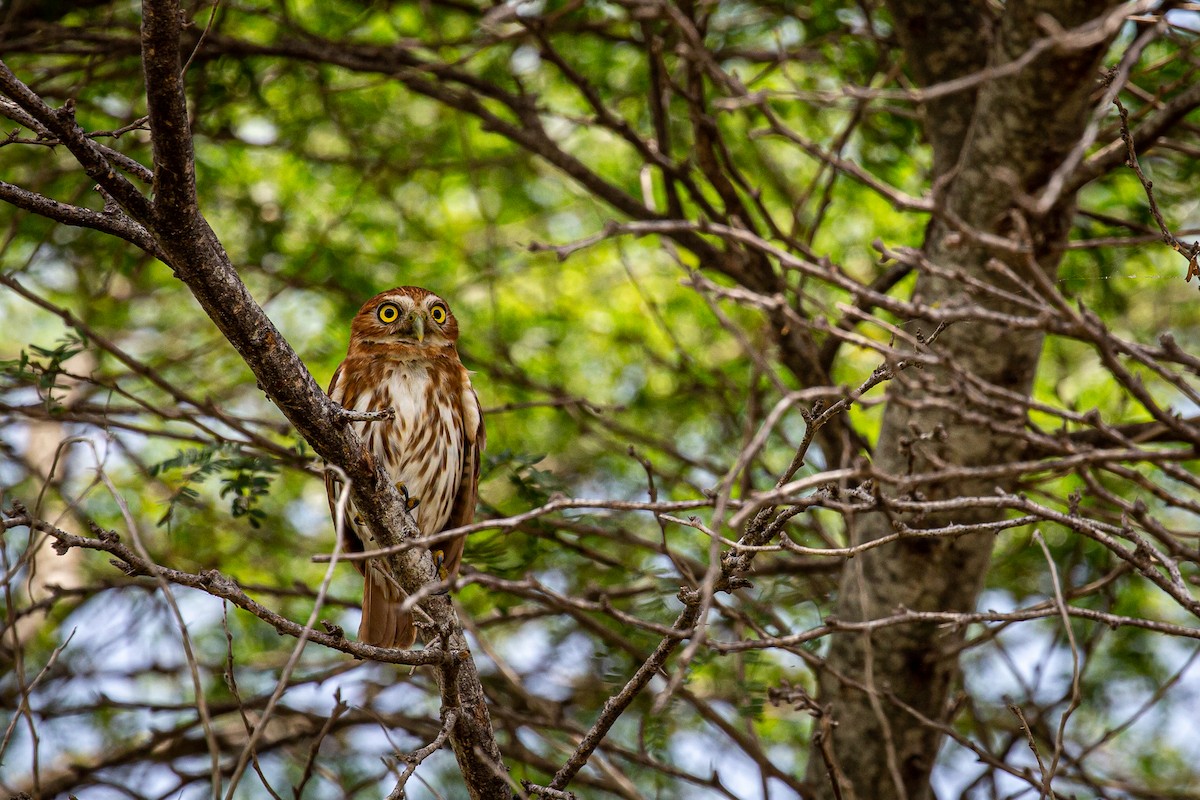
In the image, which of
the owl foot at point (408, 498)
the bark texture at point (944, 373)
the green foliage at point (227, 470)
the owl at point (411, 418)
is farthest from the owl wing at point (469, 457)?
the bark texture at point (944, 373)

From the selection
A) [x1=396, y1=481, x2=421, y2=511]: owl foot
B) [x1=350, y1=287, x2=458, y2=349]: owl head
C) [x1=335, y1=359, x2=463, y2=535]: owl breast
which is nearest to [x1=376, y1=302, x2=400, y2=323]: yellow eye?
[x1=350, y1=287, x2=458, y2=349]: owl head

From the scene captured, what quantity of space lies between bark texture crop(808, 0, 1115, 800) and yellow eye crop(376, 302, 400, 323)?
7.06 ft

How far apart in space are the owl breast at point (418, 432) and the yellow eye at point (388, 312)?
0.75 ft

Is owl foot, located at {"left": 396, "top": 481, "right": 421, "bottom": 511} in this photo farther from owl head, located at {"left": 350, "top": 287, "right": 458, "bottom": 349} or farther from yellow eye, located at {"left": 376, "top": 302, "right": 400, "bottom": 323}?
yellow eye, located at {"left": 376, "top": 302, "right": 400, "bottom": 323}

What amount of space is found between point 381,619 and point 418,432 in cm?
78

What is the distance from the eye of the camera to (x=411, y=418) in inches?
185

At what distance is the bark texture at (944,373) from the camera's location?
4.01 metres

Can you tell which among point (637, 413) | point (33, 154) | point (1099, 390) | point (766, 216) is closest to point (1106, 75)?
point (766, 216)

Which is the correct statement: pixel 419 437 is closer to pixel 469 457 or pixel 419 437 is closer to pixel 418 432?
pixel 418 432

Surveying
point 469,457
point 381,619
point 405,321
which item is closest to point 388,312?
point 405,321

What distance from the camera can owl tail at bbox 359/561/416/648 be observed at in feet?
14.8

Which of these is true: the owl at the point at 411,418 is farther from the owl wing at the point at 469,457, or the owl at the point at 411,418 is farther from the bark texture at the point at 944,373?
the bark texture at the point at 944,373

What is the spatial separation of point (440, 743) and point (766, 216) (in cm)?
275

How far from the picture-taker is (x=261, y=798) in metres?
6.70
